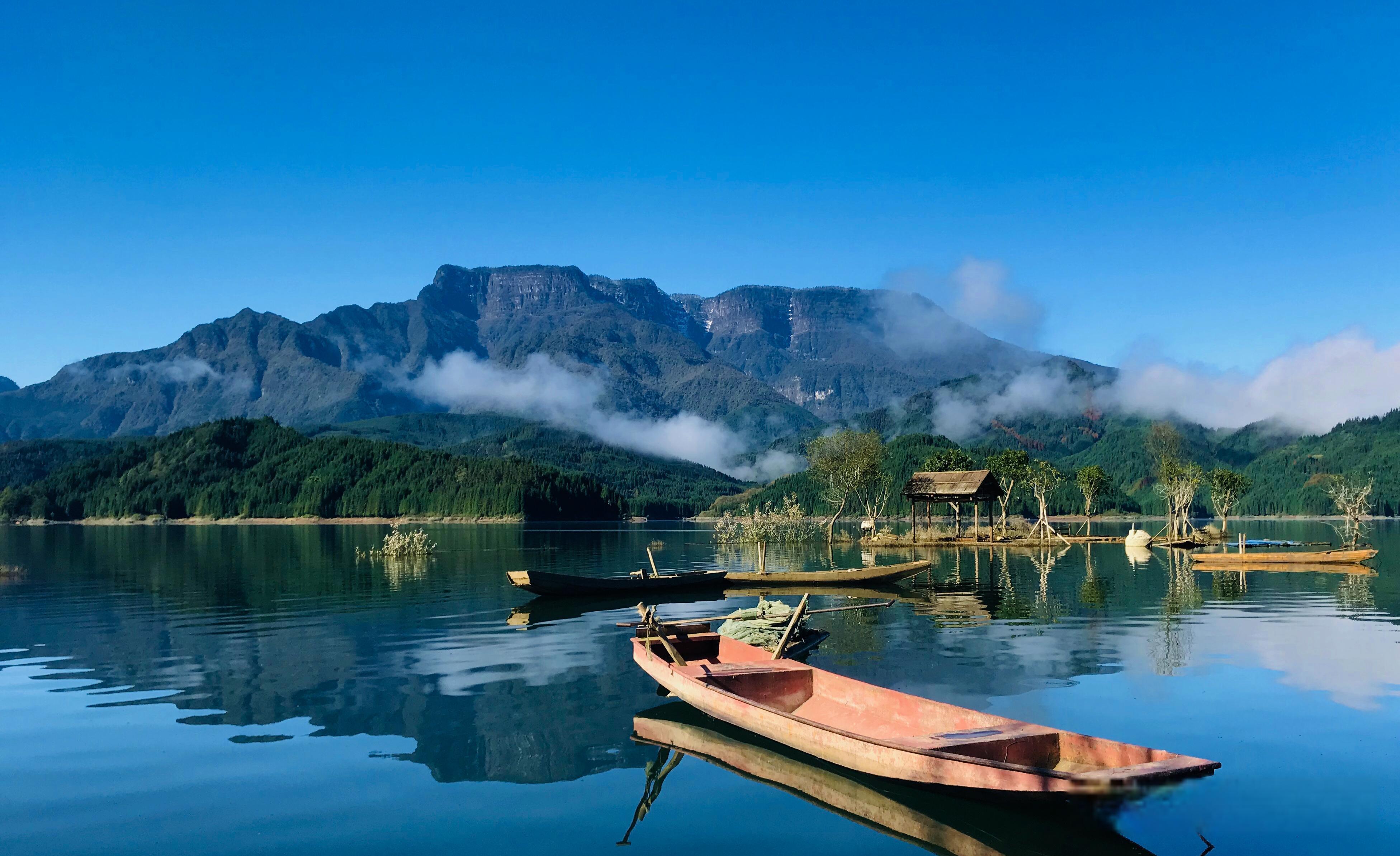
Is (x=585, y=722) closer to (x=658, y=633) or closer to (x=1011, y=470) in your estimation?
(x=658, y=633)

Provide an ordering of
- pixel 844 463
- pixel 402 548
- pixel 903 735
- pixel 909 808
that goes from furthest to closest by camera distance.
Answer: pixel 844 463 → pixel 402 548 → pixel 903 735 → pixel 909 808

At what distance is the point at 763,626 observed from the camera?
29391mm

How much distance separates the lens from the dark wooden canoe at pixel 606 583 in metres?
49.8

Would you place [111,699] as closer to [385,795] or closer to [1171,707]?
[385,795]

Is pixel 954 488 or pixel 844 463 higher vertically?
pixel 844 463

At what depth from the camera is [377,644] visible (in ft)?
111

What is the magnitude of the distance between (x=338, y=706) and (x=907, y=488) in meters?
78.1

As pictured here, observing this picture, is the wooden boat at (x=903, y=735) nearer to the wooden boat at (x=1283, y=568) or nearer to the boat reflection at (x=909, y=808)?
the boat reflection at (x=909, y=808)

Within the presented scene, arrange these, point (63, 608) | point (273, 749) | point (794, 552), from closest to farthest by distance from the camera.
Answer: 1. point (273, 749)
2. point (63, 608)
3. point (794, 552)

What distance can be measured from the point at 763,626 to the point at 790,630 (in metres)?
4.32

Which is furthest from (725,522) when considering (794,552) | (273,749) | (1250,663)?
(273,749)

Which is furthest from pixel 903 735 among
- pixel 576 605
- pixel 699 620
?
pixel 576 605

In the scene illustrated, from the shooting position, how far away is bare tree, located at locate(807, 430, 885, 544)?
349 feet

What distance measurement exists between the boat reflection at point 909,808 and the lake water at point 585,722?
7 centimetres
